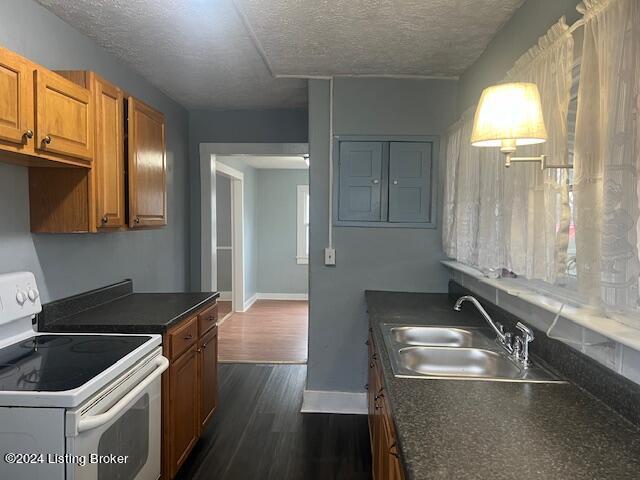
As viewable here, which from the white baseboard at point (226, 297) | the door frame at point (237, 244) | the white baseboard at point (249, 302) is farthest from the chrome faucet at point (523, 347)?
the white baseboard at point (226, 297)

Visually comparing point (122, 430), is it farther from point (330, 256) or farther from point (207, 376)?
point (330, 256)

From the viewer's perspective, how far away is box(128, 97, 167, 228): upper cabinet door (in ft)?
8.07

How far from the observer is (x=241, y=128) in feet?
13.3

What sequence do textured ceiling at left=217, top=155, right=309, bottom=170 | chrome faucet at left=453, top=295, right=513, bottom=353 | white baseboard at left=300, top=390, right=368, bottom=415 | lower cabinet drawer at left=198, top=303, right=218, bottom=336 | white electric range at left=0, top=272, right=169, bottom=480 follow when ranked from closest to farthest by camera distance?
white electric range at left=0, top=272, right=169, bottom=480 → chrome faucet at left=453, top=295, right=513, bottom=353 → lower cabinet drawer at left=198, top=303, right=218, bottom=336 → white baseboard at left=300, top=390, right=368, bottom=415 → textured ceiling at left=217, top=155, right=309, bottom=170

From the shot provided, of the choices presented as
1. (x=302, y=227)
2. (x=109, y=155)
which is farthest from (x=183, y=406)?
(x=302, y=227)

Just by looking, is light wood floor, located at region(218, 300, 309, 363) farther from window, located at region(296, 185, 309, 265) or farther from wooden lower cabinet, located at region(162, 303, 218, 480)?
wooden lower cabinet, located at region(162, 303, 218, 480)

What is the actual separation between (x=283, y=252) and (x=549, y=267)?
241 inches

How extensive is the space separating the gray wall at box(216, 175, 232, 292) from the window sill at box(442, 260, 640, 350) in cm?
506

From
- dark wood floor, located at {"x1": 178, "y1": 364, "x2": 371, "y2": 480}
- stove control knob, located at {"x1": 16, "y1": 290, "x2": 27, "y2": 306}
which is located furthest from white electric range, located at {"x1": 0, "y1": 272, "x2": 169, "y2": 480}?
dark wood floor, located at {"x1": 178, "y1": 364, "x2": 371, "y2": 480}

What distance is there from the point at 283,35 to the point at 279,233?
5221 mm

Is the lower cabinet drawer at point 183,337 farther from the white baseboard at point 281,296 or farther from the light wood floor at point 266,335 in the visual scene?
the white baseboard at point 281,296

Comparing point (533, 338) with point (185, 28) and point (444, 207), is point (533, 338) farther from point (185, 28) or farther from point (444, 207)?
point (185, 28)

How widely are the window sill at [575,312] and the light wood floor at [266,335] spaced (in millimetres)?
2643

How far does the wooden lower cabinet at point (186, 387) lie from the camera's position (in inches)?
85.2
